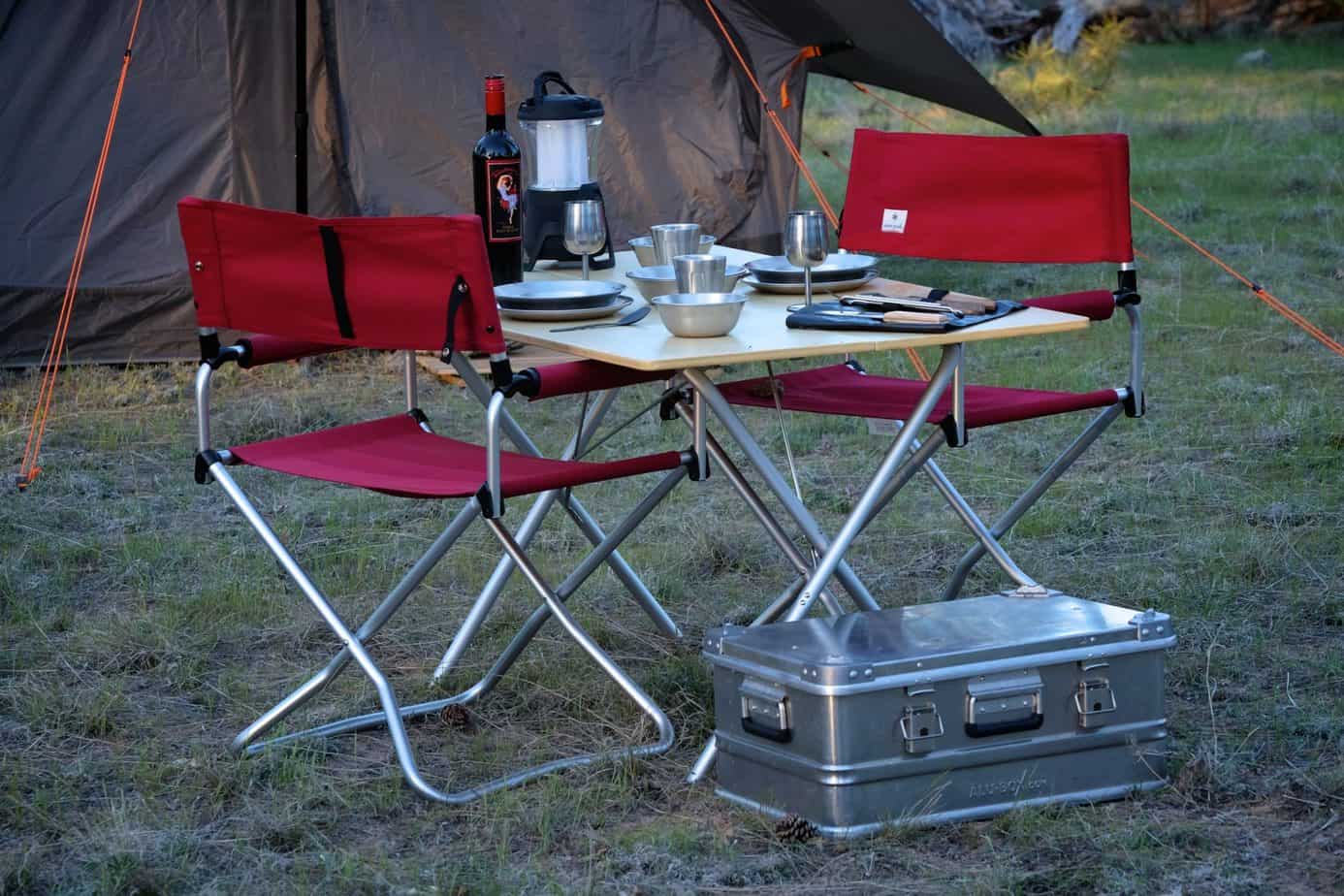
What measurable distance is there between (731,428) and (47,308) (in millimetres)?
3435

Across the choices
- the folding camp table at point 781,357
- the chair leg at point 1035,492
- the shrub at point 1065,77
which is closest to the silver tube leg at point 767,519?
the folding camp table at point 781,357

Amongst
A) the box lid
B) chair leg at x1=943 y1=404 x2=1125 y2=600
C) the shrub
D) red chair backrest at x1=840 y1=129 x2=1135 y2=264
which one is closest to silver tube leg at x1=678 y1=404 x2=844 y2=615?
the box lid

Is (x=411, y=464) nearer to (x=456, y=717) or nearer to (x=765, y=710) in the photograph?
(x=456, y=717)

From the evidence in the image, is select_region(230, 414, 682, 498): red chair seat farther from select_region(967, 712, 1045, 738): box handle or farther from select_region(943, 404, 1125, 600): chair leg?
select_region(943, 404, 1125, 600): chair leg

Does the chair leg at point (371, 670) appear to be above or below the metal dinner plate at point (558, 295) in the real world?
below

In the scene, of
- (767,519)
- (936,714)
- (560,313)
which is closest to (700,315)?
(560,313)

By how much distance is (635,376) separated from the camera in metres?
2.57

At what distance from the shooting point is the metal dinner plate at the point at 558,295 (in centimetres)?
263

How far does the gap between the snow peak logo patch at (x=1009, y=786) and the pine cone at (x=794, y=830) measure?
226mm

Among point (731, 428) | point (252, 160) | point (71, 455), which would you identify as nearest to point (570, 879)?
point (731, 428)

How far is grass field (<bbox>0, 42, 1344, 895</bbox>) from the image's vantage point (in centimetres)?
228

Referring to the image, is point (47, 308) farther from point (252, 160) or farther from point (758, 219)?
point (758, 219)

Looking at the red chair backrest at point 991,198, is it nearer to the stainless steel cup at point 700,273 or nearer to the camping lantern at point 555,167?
the camping lantern at point 555,167

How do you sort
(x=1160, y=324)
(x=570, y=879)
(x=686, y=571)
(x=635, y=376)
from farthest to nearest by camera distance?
1. (x=1160, y=324)
2. (x=686, y=571)
3. (x=635, y=376)
4. (x=570, y=879)
